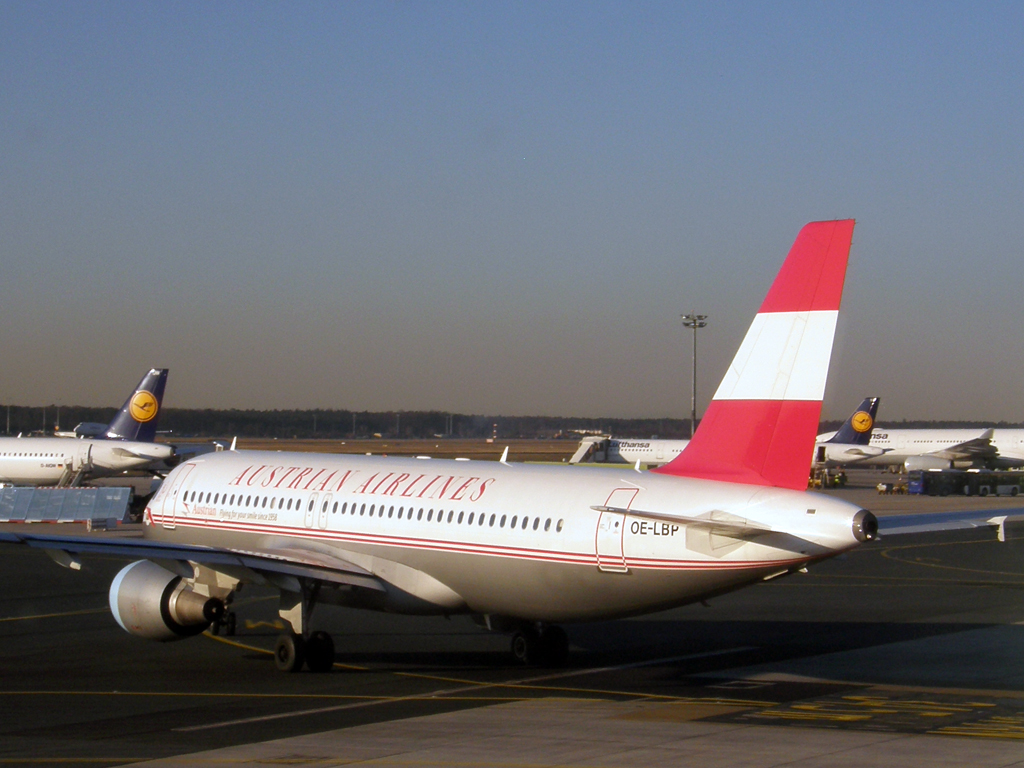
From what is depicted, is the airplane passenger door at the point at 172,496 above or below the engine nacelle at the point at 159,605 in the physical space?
above

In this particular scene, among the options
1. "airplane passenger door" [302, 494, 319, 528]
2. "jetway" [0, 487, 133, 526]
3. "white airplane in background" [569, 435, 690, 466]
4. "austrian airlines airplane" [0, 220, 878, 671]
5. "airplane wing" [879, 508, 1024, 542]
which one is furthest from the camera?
"white airplane in background" [569, 435, 690, 466]

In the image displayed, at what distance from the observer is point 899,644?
25266 millimetres

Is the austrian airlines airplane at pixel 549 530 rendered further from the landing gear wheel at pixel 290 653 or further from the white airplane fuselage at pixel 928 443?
the white airplane fuselage at pixel 928 443

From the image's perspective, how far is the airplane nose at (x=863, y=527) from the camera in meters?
16.8

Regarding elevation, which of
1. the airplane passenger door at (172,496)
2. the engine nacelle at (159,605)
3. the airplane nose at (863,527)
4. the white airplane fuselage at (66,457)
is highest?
the white airplane fuselage at (66,457)

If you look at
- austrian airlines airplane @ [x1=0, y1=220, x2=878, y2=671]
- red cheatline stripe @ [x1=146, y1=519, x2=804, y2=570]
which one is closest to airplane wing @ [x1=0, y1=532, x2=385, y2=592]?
austrian airlines airplane @ [x1=0, y1=220, x2=878, y2=671]

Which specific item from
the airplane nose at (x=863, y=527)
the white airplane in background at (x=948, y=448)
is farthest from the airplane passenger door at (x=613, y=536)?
the white airplane in background at (x=948, y=448)

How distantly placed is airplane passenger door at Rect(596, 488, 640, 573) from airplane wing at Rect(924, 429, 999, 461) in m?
87.7

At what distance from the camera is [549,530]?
19875mm

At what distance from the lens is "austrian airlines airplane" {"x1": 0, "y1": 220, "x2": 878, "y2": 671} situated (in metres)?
18.1

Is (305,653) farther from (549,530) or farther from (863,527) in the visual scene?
(863,527)

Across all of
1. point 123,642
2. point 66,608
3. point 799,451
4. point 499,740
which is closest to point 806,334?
point 799,451

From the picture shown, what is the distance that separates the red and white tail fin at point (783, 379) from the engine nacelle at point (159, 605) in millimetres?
8816

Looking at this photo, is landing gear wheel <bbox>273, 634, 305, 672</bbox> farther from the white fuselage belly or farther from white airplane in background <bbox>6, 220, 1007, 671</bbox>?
the white fuselage belly
